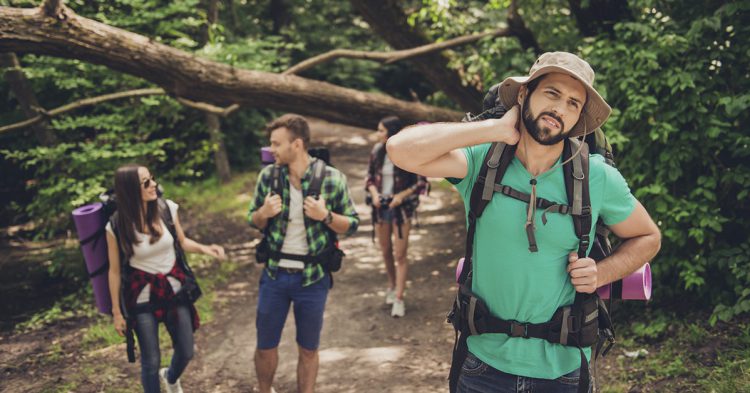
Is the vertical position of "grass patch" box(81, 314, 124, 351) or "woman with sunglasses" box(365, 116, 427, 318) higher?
"woman with sunglasses" box(365, 116, 427, 318)

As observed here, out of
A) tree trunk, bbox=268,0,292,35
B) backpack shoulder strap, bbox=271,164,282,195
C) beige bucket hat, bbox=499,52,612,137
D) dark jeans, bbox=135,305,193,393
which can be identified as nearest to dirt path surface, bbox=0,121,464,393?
dark jeans, bbox=135,305,193,393

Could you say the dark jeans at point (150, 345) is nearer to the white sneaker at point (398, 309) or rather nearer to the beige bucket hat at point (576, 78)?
the white sneaker at point (398, 309)

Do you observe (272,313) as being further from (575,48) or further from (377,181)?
(575,48)

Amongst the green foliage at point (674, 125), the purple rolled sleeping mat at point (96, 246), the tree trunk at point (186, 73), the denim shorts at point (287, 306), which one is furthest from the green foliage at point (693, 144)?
the purple rolled sleeping mat at point (96, 246)

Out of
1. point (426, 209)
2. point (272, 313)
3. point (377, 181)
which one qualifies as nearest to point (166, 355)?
point (272, 313)

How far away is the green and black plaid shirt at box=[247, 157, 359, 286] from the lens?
4141 millimetres

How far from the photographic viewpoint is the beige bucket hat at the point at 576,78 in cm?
228

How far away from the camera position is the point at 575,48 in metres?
6.17

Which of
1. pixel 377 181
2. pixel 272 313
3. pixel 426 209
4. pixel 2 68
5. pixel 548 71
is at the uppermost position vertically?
pixel 548 71

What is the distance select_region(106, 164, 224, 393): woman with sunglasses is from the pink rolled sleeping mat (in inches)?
118

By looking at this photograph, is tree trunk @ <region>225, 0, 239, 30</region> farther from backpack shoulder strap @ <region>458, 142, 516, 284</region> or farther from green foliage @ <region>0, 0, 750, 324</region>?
backpack shoulder strap @ <region>458, 142, 516, 284</region>

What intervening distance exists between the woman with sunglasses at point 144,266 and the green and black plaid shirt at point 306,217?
2.23ft

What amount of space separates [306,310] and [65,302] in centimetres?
424

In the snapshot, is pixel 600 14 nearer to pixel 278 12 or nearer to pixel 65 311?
pixel 65 311
